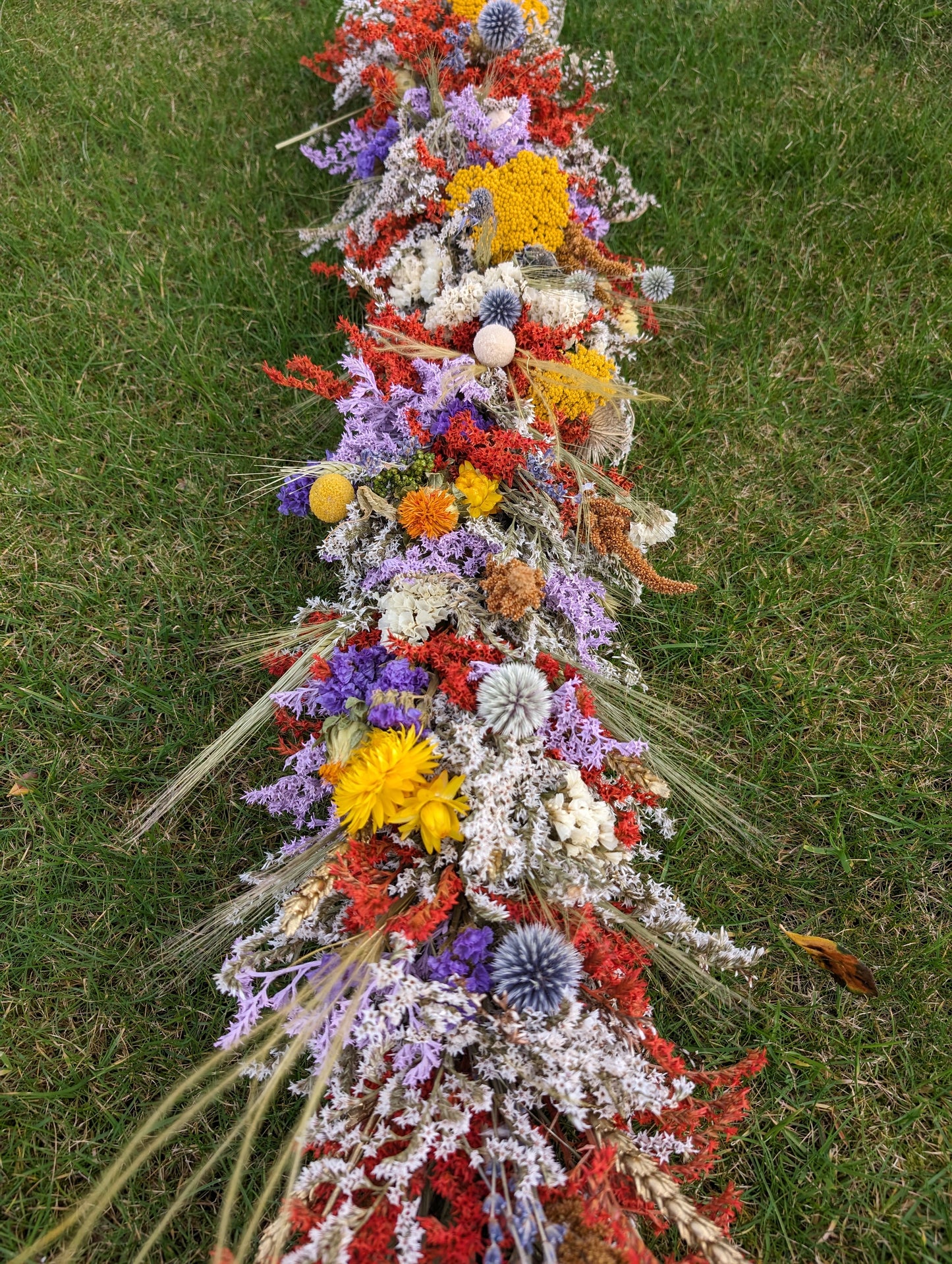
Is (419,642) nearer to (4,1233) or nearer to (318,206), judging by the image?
(4,1233)

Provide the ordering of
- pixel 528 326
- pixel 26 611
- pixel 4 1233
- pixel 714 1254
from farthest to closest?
pixel 26 611
pixel 528 326
pixel 4 1233
pixel 714 1254

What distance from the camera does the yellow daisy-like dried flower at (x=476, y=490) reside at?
2.08 m

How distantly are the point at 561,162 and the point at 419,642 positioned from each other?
78.8 inches

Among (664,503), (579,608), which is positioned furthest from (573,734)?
(664,503)

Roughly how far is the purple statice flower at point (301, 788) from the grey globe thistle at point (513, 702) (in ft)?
1.49

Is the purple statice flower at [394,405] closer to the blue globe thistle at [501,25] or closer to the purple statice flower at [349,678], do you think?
the purple statice flower at [349,678]

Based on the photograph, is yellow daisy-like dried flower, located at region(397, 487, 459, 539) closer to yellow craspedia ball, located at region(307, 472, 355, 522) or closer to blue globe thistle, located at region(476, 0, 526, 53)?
yellow craspedia ball, located at region(307, 472, 355, 522)

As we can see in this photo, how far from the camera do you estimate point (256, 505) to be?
2.73m

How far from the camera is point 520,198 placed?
2.47m

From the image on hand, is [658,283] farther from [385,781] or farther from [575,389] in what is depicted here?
[385,781]

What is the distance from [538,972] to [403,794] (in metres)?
0.44

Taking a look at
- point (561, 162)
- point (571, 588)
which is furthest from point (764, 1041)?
point (561, 162)

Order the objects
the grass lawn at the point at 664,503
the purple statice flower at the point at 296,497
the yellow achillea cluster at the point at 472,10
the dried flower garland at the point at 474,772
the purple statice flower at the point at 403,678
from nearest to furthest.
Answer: the dried flower garland at the point at 474,772 → the purple statice flower at the point at 403,678 → the grass lawn at the point at 664,503 → the purple statice flower at the point at 296,497 → the yellow achillea cluster at the point at 472,10

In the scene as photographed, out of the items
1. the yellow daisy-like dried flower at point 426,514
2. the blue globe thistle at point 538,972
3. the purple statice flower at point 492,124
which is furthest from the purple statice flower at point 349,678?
the purple statice flower at point 492,124
